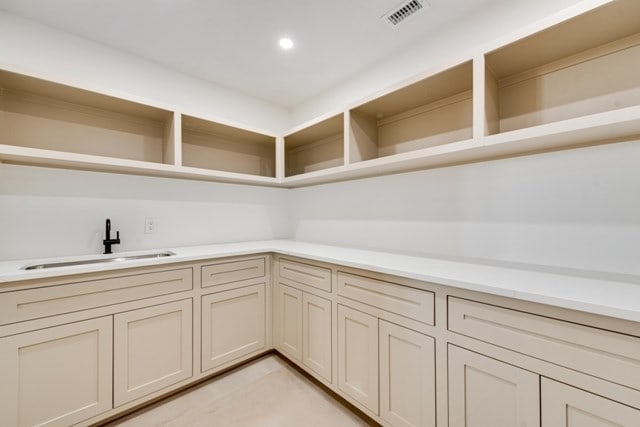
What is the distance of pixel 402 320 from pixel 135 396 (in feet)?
5.33

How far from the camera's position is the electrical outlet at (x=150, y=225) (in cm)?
206

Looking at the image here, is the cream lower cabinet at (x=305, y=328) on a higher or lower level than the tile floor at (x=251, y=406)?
higher

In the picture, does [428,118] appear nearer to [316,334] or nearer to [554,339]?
[554,339]

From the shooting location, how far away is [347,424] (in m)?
1.54

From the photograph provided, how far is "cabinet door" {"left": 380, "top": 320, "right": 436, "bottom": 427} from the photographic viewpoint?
1.23 meters

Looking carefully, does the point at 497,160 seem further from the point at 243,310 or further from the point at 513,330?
the point at 243,310

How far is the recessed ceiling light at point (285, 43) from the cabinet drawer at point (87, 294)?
5.68 ft

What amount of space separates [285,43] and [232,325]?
2125 mm

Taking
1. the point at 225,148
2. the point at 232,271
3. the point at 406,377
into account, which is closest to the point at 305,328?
the point at 232,271

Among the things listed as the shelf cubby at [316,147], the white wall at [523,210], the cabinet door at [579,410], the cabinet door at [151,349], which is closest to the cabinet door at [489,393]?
the cabinet door at [579,410]

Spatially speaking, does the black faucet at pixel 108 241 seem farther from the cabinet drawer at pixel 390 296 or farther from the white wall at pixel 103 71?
the cabinet drawer at pixel 390 296

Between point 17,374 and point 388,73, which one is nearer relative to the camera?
point 17,374

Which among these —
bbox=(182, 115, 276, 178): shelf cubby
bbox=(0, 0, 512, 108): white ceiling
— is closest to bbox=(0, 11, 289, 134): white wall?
bbox=(0, 0, 512, 108): white ceiling

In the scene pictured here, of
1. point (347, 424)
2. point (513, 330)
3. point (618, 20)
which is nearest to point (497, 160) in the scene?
point (618, 20)
